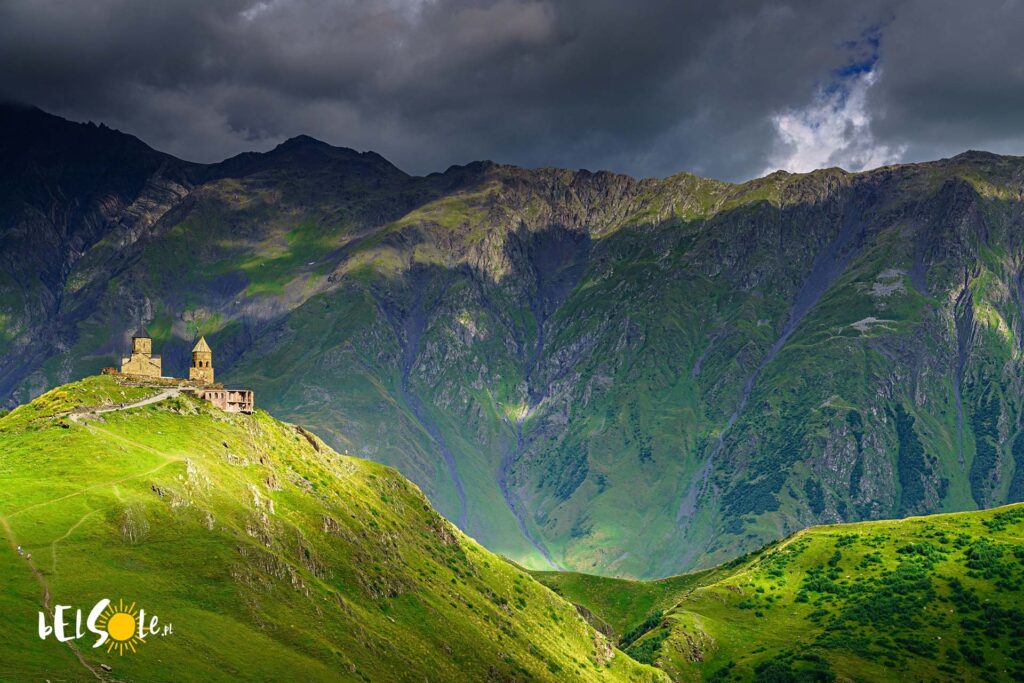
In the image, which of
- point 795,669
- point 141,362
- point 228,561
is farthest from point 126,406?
point 795,669

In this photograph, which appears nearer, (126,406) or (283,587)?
(283,587)

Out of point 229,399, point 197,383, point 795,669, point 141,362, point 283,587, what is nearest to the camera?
point 283,587

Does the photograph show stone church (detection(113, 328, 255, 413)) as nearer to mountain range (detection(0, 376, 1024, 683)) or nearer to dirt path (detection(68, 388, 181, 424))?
dirt path (detection(68, 388, 181, 424))

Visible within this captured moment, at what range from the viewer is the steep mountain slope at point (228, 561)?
105 metres

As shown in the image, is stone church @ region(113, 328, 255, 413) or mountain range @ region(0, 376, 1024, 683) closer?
mountain range @ region(0, 376, 1024, 683)

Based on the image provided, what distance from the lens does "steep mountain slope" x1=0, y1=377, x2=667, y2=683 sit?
10531cm

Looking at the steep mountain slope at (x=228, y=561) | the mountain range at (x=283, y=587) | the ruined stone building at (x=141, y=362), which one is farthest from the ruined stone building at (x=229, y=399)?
the ruined stone building at (x=141, y=362)

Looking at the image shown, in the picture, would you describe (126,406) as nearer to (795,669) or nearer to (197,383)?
(197,383)

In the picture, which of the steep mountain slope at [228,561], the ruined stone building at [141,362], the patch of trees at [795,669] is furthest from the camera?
the ruined stone building at [141,362]

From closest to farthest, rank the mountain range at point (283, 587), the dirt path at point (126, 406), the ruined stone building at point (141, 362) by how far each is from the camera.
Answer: the mountain range at point (283, 587) < the dirt path at point (126, 406) < the ruined stone building at point (141, 362)

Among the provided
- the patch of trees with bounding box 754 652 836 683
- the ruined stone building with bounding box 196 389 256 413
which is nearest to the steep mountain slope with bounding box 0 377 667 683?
the ruined stone building with bounding box 196 389 256 413

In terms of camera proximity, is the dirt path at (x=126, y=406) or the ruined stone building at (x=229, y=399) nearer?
the dirt path at (x=126, y=406)

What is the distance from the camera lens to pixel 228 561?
124 metres

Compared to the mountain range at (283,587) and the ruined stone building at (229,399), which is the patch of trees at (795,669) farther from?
the ruined stone building at (229,399)
